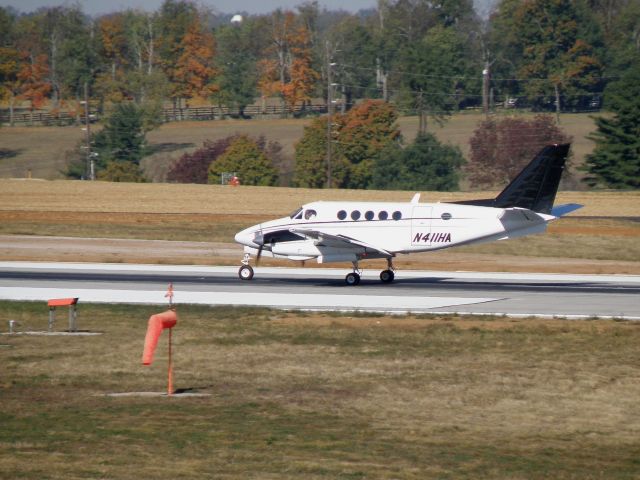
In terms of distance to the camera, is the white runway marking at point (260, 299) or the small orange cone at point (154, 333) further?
the white runway marking at point (260, 299)

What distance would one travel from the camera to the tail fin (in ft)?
Answer: 121

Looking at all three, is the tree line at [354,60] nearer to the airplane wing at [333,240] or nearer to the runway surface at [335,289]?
the runway surface at [335,289]

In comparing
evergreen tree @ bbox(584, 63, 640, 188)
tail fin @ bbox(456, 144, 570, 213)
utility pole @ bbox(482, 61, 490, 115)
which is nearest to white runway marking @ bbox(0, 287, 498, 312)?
tail fin @ bbox(456, 144, 570, 213)

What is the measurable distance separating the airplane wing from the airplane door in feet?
4.01

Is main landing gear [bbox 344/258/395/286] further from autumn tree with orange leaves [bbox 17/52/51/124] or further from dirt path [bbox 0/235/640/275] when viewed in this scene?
autumn tree with orange leaves [bbox 17/52/51/124]

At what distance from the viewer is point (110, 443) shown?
16.9m

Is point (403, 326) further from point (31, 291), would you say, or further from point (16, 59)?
point (16, 59)

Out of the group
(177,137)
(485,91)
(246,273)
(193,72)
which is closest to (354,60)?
(193,72)

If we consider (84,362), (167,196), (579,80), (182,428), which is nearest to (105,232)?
(167,196)

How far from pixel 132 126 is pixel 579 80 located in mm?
50806

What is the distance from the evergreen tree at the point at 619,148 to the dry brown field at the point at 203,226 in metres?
6.97

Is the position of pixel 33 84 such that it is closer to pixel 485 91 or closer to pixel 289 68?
pixel 289 68

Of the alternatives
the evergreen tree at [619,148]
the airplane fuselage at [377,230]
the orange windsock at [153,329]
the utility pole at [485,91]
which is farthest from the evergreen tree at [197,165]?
the orange windsock at [153,329]

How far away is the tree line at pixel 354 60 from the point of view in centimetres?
12244
